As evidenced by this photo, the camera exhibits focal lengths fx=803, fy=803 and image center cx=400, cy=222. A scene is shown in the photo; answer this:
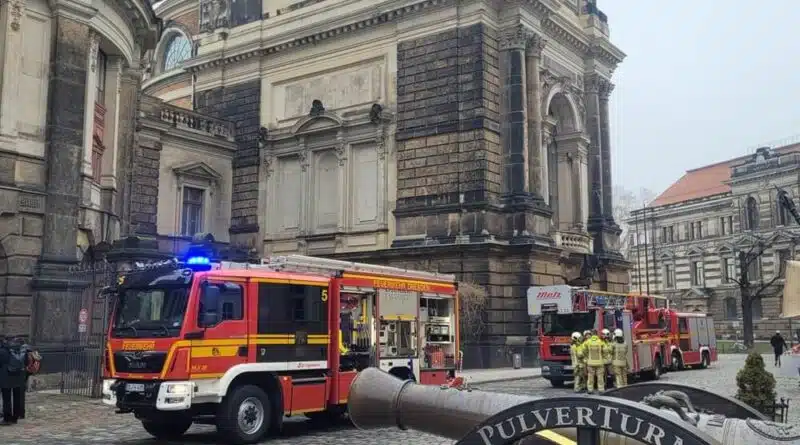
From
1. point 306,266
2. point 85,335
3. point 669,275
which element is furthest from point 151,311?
point 669,275

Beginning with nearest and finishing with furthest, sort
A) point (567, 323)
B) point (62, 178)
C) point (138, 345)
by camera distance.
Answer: point (138, 345) → point (62, 178) → point (567, 323)

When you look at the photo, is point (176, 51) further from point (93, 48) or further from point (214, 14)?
point (93, 48)

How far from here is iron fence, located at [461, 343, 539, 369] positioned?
3198 cm

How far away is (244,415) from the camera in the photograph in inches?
506

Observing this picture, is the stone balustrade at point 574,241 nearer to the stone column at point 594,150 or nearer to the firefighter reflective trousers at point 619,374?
the stone column at point 594,150

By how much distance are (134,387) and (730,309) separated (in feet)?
220

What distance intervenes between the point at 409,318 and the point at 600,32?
96.9 ft

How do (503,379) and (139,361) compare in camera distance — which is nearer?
(139,361)

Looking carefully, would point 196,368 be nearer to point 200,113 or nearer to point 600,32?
point 200,113

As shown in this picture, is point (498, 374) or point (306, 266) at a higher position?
point (306, 266)

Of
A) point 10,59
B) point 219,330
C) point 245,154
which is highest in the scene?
point 245,154

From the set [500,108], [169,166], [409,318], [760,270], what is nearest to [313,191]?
[169,166]

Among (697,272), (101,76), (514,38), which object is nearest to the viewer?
(101,76)

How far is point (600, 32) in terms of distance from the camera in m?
41.9
